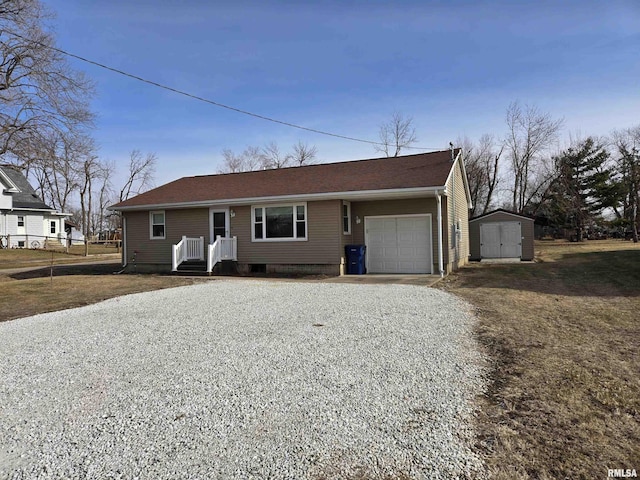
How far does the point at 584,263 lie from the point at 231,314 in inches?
605

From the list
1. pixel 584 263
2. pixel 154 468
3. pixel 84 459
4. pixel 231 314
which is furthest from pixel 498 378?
pixel 584 263

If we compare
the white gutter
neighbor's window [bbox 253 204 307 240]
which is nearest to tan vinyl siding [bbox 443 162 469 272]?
the white gutter

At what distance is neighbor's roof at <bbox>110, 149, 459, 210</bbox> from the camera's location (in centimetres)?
1417

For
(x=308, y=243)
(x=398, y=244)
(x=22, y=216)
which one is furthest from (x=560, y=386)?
(x=22, y=216)

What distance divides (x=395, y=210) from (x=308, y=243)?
10.9 feet

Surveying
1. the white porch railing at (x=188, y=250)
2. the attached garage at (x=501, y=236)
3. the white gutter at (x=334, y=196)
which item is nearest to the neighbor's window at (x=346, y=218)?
the white gutter at (x=334, y=196)

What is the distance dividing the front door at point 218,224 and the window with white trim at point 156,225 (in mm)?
2676

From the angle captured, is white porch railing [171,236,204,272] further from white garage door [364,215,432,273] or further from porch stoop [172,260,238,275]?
white garage door [364,215,432,273]

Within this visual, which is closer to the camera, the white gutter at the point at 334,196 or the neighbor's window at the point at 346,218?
the white gutter at the point at 334,196

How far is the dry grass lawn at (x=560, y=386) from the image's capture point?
105 inches

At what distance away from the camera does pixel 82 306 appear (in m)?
9.00

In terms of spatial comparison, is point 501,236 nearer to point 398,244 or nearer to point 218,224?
point 398,244

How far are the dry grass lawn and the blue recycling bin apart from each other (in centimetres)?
567

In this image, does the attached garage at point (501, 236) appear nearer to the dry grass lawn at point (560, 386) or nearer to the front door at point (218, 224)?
the dry grass lawn at point (560, 386)
